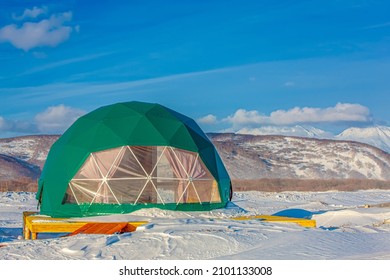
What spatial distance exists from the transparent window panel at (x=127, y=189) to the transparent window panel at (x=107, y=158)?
1.20 ft

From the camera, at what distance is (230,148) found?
7725 centimetres

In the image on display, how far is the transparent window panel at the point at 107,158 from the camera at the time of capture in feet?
48.4

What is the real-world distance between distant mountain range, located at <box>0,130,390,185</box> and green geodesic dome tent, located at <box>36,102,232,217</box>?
50859 mm

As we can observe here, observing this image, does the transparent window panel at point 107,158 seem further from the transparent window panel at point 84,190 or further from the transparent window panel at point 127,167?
the transparent window panel at point 84,190

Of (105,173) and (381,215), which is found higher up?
(105,173)

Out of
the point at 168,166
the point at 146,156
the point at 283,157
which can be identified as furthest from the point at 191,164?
the point at 283,157

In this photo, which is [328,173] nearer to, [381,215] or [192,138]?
[381,215]

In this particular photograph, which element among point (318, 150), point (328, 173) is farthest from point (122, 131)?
point (318, 150)

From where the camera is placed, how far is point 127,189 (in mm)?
14719

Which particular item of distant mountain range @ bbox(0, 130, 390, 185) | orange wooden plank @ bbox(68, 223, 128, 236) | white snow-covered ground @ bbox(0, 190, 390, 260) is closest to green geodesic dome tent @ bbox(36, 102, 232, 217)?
orange wooden plank @ bbox(68, 223, 128, 236)

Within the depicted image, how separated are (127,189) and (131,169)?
1.67 ft
